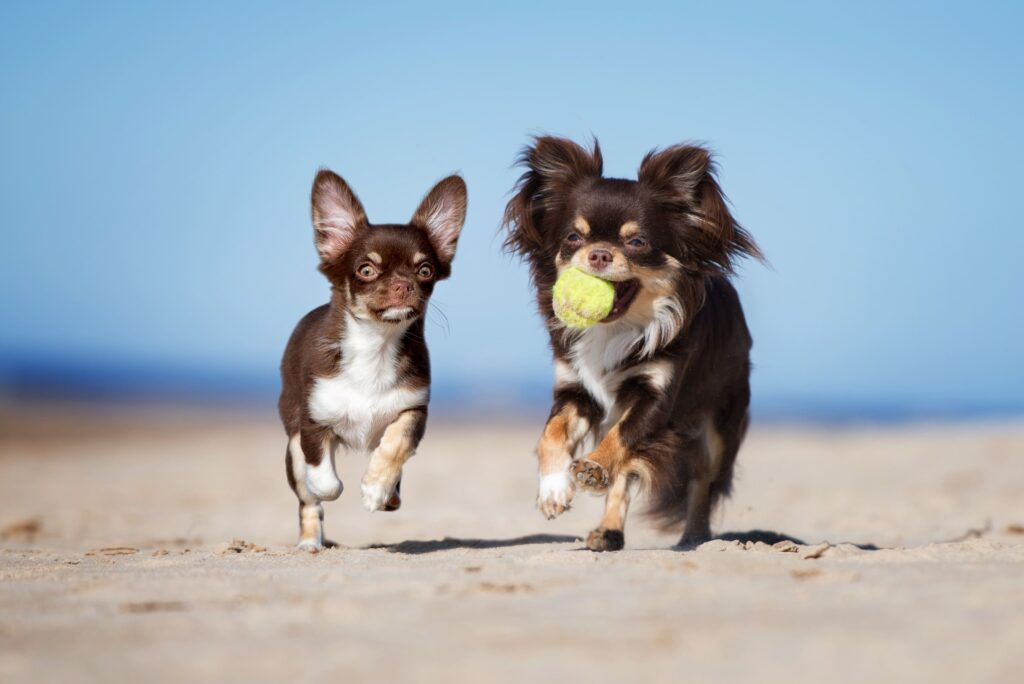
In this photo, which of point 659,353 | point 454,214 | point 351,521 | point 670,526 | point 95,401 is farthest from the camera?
point 95,401

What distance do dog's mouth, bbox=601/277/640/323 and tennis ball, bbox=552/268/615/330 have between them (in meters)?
0.07

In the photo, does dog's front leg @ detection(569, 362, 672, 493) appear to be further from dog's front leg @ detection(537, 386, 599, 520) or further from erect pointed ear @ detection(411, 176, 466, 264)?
erect pointed ear @ detection(411, 176, 466, 264)

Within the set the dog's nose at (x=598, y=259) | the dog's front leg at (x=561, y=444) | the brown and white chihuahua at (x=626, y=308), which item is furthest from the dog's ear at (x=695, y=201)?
the dog's front leg at (x=561, y=444)

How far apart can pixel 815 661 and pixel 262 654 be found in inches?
53.6

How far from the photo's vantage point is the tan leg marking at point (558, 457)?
5.57 metres

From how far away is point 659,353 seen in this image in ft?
19.6

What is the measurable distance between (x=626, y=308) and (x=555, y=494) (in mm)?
984

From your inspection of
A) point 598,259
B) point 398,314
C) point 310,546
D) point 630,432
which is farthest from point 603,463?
point 310,546

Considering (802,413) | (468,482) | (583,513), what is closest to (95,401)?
(802,413)

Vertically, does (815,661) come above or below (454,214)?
below

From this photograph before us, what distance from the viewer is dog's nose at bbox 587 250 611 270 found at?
5.66 metres

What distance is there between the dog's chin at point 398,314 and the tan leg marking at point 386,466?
0.51 m

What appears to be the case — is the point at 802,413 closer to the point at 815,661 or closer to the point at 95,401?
the point at 95,401

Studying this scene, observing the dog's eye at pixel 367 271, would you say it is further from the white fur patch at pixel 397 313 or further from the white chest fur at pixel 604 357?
the white chest fur at pixel 604 357
